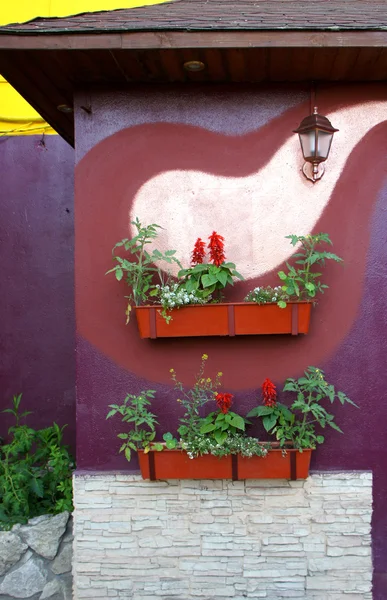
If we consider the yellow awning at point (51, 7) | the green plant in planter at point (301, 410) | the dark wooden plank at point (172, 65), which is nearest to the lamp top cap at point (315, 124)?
the dark wooden plank at point (172, 65)

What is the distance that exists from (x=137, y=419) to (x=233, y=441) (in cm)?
58

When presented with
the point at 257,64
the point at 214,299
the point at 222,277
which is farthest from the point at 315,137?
the point at 214,299

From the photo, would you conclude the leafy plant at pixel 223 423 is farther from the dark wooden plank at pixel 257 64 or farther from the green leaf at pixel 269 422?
the dark wooden plank at pixel 257 64

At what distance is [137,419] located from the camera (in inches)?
146

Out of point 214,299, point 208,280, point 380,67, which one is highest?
point 380,67

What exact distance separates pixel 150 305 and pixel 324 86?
5.74 ft

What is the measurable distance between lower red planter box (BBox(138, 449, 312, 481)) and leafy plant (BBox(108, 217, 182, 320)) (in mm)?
886

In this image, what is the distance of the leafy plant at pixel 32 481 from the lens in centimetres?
430

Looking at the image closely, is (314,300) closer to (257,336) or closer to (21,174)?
(257,336)

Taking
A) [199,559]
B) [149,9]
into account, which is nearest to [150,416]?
[199,559]

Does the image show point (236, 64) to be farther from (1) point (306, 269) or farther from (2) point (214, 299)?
(2) point (214, 299)

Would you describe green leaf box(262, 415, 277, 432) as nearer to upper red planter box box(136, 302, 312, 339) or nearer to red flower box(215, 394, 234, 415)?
red flower box(215, 394, 234, 415)

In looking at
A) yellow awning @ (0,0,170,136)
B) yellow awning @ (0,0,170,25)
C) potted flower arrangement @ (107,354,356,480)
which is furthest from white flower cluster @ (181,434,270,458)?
yellow awning @ (0,0,170,25)

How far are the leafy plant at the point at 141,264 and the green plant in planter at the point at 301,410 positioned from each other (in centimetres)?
91
